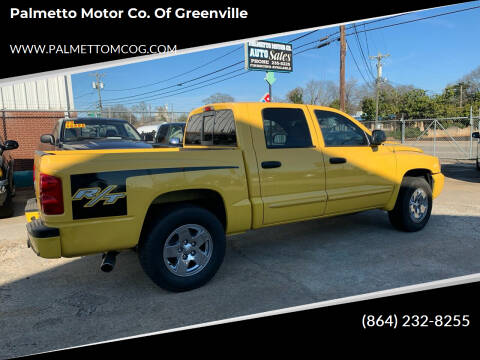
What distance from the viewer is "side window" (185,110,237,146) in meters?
4.35

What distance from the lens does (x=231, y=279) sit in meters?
4.02

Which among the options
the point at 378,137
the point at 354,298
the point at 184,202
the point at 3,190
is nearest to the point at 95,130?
the point at 3,190

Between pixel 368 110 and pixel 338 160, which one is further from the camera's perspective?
pixel 368 110

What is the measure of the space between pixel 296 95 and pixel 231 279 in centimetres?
4764

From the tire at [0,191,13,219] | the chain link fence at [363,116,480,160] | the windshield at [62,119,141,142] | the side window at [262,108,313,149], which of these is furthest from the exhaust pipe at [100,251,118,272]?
the chain link fence at [363,116,480,160]

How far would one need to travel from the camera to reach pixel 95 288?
12.7 feet

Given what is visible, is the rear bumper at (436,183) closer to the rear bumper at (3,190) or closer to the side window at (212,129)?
the side window at (212,129)

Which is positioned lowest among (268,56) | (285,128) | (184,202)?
(184,202)

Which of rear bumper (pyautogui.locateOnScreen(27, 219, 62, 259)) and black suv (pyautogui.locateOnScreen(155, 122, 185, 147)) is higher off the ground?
black suv (pyautogui.locateOnScreen(155, 122, 185, 147))

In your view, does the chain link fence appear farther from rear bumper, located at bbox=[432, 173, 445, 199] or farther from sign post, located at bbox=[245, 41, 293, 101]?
rear bumper, located at bbox=[432, 173, 445, 199]

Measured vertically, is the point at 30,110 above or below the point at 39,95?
below

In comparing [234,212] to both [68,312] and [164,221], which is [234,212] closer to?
[164,221]

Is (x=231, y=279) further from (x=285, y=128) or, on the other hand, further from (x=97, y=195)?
(x=285, y=128)

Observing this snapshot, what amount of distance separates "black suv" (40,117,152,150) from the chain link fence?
49.7 ft
